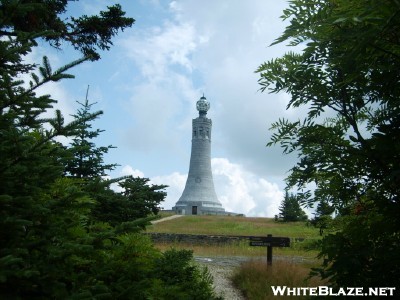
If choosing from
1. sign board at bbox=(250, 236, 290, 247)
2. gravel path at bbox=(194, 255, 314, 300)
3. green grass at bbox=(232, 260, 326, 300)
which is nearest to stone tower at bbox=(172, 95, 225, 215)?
gravel path at bbox=(194, 255, 314, 300)

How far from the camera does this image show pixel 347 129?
3805 mm

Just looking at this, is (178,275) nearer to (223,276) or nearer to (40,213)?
(40,213)

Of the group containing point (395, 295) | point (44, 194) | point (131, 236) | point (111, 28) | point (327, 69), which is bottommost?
point (395, 295)

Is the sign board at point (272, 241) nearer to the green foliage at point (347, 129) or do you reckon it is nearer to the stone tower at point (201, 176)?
the green foliage at point (347, 129)

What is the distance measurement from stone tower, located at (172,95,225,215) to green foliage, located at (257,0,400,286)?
172ft

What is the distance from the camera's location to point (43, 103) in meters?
2.58

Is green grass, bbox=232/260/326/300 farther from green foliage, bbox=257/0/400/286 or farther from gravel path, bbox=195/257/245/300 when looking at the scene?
green foliage, bbox=257/0/400/286

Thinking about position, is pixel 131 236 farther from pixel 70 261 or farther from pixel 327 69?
pixel 327 69

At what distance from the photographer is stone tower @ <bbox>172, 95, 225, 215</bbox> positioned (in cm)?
5625

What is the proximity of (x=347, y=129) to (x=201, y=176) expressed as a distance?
2150 inches

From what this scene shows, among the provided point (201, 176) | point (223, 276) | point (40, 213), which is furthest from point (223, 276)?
point (201, 176)

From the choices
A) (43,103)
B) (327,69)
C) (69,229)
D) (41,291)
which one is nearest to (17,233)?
(41,291)

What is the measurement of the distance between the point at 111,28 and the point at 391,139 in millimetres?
6180

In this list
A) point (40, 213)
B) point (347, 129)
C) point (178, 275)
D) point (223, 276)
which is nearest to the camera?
point (40, 213)
